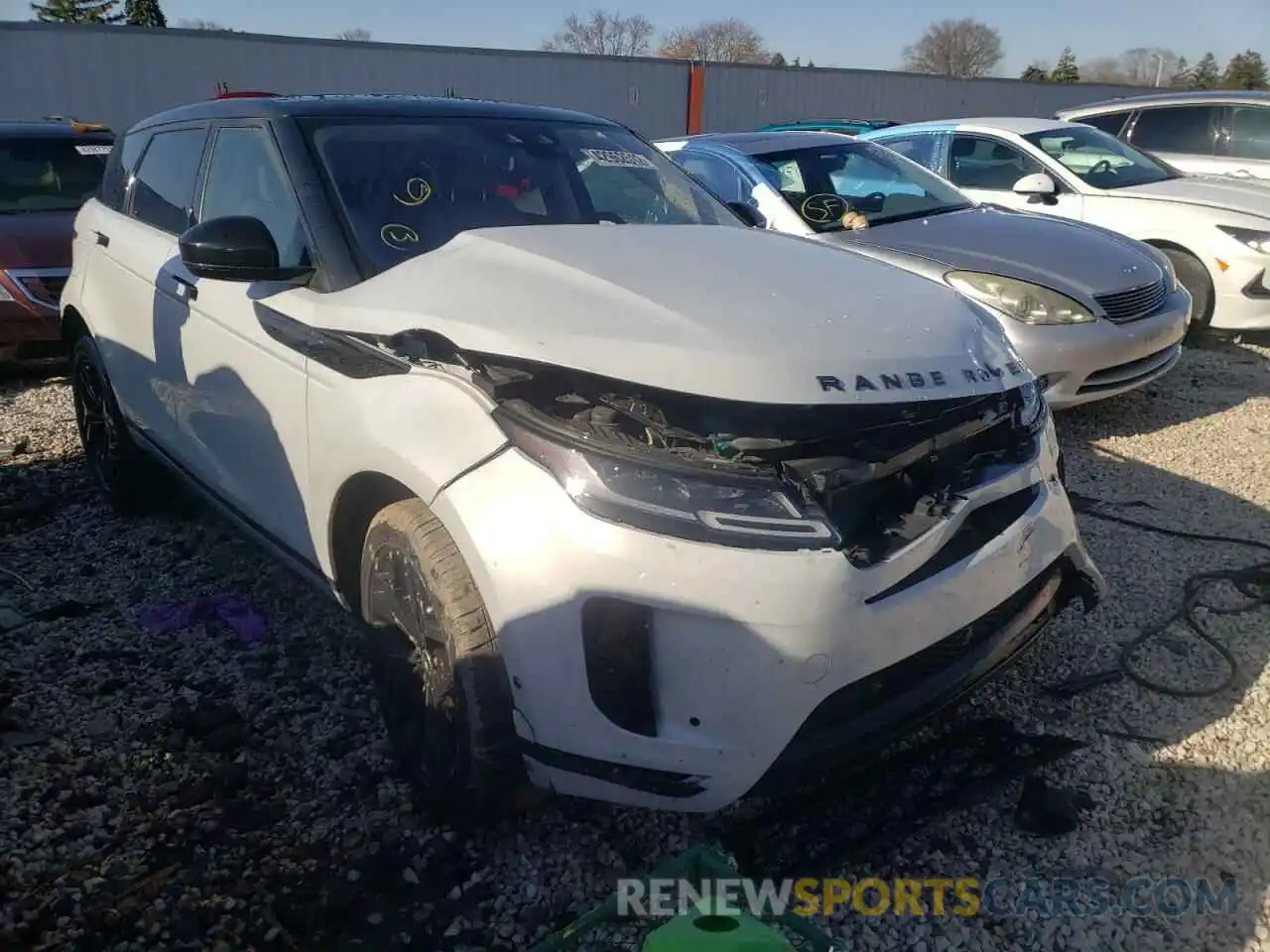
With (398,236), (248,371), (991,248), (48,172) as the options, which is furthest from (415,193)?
(48,172)

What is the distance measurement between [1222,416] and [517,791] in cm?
530

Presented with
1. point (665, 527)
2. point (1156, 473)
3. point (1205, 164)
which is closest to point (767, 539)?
point (665, 527)

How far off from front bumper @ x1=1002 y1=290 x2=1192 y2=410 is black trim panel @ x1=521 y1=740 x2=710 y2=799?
11.8 feet

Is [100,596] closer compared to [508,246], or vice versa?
[508,246]

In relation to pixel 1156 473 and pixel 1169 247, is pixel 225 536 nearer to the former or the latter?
pixel 1156 473

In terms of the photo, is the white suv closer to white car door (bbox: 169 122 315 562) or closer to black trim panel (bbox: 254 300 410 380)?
white car door (bbox: 169 122 315 562)

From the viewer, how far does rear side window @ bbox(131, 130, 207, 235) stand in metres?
3.62

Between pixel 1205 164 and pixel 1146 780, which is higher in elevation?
pixel 1205 164

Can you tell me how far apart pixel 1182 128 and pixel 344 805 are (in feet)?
32.7

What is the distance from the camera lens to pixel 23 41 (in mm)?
19812

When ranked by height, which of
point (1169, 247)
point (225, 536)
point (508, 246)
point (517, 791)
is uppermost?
point (508, 246)

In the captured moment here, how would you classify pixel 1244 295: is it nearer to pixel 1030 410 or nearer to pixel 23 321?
pixel 1030 410

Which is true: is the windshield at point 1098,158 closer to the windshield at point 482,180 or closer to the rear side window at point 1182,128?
the rear side window at point 1182,128

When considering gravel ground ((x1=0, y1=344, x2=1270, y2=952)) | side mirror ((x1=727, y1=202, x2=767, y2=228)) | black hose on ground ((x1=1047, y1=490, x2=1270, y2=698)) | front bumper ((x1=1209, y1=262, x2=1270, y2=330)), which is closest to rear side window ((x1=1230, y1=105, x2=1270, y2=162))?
front bumper ((x1=1209, y1=262, x2=1270, y2=330))
